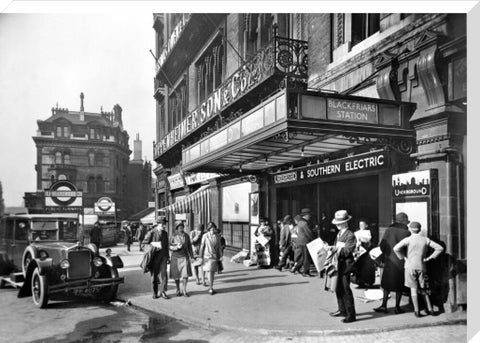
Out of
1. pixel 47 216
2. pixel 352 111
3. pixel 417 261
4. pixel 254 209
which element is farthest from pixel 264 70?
pixel 47 216

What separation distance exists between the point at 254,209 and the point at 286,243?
2461 mm

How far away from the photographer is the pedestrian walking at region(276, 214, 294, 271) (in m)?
10.5

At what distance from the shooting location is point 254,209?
12742mm

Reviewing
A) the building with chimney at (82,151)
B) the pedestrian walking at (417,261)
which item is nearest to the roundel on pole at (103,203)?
the building with chimney at (82,151)

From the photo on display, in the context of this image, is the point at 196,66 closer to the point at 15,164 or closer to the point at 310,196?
the point at 310,196

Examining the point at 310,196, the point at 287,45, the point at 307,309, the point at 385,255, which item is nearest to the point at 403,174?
the point at 385,255

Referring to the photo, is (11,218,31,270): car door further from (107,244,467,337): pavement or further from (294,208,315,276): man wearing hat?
(294,208,315,276): man wearing hat

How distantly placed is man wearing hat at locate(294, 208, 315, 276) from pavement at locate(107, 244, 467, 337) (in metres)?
0.31

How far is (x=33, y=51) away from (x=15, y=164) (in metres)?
2.27

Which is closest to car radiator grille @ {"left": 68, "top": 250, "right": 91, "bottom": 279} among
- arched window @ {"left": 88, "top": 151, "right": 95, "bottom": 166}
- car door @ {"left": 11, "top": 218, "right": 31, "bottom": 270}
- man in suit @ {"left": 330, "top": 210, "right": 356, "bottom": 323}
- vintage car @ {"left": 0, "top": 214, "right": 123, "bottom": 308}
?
vintage car @ {"left": 0, "top": 214, "right": 123, "bottom": 308}

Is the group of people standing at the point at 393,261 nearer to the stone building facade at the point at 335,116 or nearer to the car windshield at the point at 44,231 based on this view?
the stone building facade at the point at 335,116

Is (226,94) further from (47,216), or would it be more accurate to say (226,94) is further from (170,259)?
(47,216)

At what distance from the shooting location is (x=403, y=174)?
6887 millimetres

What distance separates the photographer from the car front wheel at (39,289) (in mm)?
→ 7402
